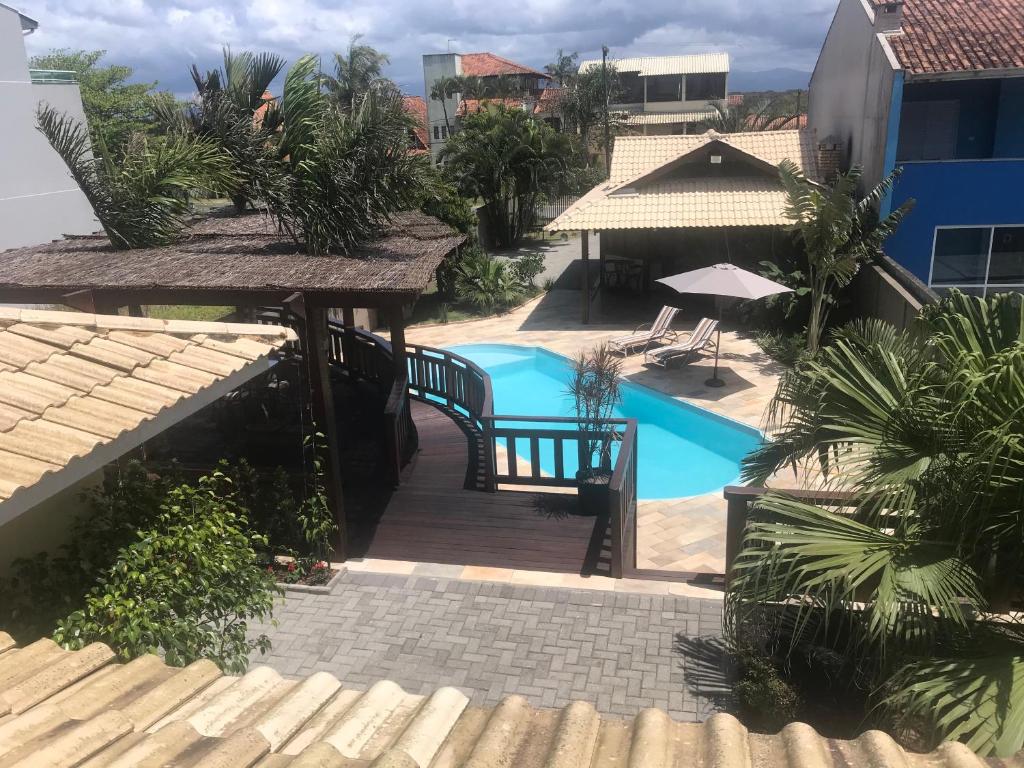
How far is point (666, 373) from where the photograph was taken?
53.9 ft

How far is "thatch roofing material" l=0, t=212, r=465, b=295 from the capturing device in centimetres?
802

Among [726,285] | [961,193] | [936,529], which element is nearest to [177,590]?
[936,529]

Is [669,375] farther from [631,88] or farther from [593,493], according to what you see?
[631,88]

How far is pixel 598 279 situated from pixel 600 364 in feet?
50.9

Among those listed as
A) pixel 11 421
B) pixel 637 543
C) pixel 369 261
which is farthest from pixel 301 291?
pixel 637 543

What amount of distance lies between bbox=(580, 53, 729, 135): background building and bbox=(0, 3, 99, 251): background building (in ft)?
159

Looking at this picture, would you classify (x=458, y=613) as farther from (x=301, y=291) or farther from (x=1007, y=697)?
(x=1007, y=697)

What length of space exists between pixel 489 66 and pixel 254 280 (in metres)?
76.4

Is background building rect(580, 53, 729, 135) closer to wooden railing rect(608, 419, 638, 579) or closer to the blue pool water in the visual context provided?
the blue pool water

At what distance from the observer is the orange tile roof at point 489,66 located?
76.8 meters

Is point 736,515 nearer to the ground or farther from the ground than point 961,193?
nearer to the ground

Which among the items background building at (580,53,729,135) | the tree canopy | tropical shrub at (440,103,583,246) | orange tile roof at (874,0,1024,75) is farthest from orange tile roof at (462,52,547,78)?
orange tile roof at (874,0,1024,75)

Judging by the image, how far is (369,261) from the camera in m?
8.75

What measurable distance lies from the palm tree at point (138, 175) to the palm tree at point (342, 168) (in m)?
0.99
